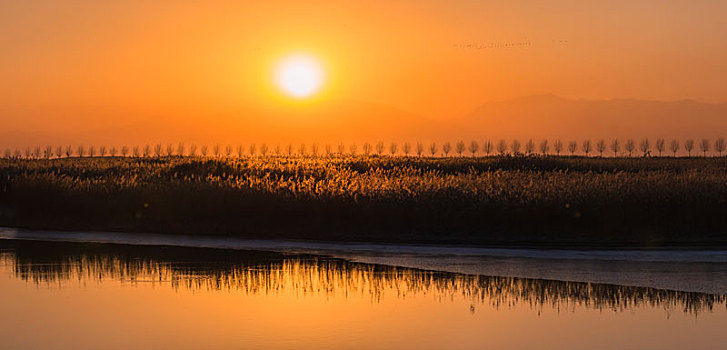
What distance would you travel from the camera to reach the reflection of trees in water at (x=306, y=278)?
16875 mm

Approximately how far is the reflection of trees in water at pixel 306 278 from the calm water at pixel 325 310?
0.13ft

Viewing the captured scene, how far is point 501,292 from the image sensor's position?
17.7m

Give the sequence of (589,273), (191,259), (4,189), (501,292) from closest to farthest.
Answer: (501,292)
(589,273)
(191,259)
(4,189)

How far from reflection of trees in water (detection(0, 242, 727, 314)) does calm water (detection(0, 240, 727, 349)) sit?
0.04 metres

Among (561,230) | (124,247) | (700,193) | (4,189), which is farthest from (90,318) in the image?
(4,189)

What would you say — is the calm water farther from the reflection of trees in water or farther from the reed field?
the reed field

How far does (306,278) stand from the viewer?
19812 mm

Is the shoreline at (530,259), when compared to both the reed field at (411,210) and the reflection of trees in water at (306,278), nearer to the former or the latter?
the reflection of trees in water at (306,278)

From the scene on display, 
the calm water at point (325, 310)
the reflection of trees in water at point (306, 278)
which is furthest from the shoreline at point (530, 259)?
the calm water at point (325, 310)

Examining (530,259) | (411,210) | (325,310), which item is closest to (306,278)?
(325,310)

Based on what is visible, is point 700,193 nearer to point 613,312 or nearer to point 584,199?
point 584,199

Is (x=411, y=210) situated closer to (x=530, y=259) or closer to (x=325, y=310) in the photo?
(x=530, y=259)

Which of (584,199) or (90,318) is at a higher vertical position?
(584,199)

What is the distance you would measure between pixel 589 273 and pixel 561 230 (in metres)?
8.22
